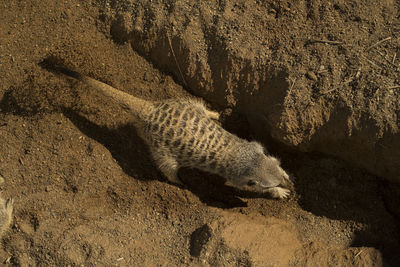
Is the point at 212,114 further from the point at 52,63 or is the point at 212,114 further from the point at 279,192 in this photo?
the point at 52,63

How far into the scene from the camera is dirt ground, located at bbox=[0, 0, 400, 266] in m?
2.77

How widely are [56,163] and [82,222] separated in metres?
0.62

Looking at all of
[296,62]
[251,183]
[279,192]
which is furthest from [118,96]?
[279,192]

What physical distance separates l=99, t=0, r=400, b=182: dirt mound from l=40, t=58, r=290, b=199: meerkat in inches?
14.3

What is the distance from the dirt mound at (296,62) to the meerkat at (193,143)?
14.3 inches

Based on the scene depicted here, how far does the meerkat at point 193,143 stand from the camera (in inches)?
107

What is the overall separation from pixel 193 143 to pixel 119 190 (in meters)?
0.92

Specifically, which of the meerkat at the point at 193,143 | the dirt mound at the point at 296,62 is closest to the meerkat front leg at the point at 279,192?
the meerkat at the point at 193,143

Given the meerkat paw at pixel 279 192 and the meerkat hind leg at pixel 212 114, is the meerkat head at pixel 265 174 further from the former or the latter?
the meerkat hind leg at pixel 212 114

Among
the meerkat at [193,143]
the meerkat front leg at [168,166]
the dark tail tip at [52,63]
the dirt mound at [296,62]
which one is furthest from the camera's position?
the dark tail tip at [52,63]

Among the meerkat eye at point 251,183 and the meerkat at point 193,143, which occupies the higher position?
the meerkat at point 193,143

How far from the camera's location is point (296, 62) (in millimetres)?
2695

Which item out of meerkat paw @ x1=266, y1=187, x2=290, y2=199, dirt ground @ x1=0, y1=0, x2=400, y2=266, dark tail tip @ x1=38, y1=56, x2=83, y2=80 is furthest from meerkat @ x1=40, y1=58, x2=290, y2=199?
dirt ground @ x1=0, y1=0, x2=400, y2=266

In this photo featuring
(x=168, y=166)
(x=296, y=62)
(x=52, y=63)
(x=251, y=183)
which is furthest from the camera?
(x=52, y=63)
